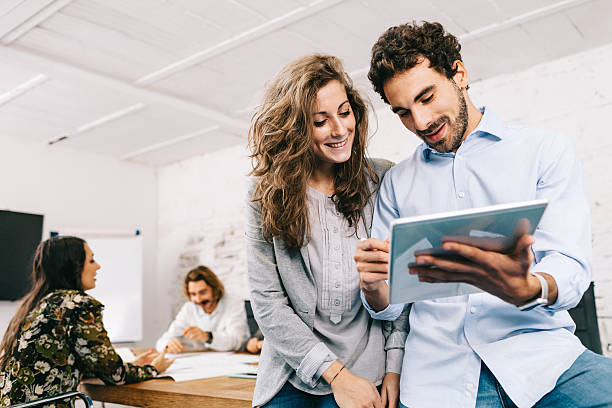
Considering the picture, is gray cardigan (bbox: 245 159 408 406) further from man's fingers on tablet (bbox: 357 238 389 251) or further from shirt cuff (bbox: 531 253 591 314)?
shirt cuff (bbox: 531 253 591 314)

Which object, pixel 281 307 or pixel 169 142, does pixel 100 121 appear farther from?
pixel 281 307

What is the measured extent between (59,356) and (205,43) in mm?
2319

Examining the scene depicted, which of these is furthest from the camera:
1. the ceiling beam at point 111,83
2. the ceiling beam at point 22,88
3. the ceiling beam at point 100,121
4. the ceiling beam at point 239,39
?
→ the ceiling beam at point 100,121

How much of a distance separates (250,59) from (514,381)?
10.9ft

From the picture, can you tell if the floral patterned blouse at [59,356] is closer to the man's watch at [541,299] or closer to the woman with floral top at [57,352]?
the woman with floral top at [57,352]

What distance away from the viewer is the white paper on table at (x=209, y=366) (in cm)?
240

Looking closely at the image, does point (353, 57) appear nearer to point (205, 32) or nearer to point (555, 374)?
point (205, 32)

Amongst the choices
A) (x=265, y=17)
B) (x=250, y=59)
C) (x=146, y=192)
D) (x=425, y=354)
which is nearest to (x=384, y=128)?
(x=250, y=59)

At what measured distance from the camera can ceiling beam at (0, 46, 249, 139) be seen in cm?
373

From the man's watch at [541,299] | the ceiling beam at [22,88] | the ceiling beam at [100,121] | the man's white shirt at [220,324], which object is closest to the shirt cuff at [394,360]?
the man's watch at [541,299]

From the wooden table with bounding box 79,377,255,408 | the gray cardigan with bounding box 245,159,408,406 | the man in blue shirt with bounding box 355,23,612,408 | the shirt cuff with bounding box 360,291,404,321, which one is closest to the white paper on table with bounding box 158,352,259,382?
the wooden table with bounding box 79,377,255,408

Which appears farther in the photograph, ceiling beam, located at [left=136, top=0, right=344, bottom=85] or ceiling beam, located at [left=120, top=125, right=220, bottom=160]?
ceiling beam, located at [left=120, top=125, right=220, bottom=160]

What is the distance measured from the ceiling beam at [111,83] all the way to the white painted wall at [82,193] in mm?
1852

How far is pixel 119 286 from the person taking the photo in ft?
18.8
